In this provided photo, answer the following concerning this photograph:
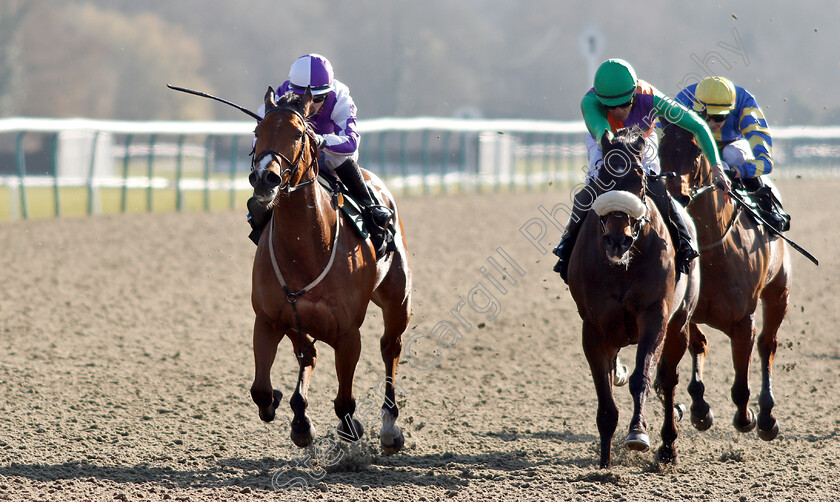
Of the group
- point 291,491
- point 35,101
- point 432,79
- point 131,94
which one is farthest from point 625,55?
point 291,491

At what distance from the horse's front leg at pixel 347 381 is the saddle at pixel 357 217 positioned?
1.61 ft

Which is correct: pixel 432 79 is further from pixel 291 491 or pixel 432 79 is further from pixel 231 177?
pixel 291 491

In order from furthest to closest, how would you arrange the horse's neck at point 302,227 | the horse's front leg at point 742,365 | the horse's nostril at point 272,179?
the horse's front leg at point 742,365, the horse's neck at point 302,227, the horse's nostril at point 272,179

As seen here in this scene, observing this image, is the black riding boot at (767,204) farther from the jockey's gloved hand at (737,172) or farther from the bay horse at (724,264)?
the jockey's gloved hand at (737,172)

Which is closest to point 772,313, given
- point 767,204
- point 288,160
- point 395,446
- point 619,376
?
point 767,204

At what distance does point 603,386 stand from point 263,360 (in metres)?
1.57

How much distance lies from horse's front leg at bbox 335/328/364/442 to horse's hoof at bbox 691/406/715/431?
1881mm

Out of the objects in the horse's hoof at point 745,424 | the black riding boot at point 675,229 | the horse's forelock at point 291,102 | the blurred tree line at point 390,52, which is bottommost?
the horse's hoof at point 745,424

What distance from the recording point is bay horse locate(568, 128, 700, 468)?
436cm

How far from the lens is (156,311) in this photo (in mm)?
8625

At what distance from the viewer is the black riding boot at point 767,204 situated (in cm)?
579

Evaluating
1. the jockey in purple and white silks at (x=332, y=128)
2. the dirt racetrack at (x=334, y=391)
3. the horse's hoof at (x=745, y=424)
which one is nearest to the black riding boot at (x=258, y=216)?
the jockey in purple and white silks at (x=332, y=128)

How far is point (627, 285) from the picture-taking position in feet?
14.9

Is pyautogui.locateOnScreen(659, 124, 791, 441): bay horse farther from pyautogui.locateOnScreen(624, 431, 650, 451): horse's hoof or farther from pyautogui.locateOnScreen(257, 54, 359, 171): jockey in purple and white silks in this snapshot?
pyautogui.locateOnScreen(257, 54, 359, 171): jockey in purple and white silks
